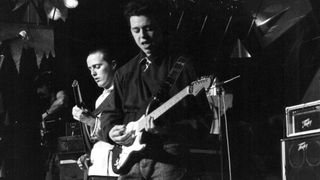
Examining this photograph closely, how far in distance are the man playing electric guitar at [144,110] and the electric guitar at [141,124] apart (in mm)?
11

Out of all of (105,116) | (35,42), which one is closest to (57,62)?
(35,42)

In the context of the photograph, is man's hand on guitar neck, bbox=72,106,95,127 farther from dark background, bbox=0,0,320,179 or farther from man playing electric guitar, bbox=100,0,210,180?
man playing electric guitar, bbox=100,0,210,180

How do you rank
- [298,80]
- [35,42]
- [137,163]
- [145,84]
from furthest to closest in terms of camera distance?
[35,42], [298,80], [145,84], [137,163]

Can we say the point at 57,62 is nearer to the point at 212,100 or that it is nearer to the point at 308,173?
the point at 212,100

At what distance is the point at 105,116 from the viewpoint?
349 centimetres

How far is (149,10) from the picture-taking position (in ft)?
12.0

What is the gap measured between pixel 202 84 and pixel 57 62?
5.75ft

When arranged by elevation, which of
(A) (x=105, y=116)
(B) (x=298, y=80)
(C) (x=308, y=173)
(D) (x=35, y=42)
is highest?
(D) (x=35, y=42)

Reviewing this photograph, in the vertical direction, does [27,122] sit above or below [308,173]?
above

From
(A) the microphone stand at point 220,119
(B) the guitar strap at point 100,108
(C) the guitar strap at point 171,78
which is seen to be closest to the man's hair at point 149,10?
(C) the guitar strap at point 171,78

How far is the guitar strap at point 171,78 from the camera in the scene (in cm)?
334

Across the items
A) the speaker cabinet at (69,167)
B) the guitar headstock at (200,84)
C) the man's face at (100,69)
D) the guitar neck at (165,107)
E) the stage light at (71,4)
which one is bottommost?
the speaker cabinet at (69,167)

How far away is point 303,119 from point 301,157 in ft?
0.77

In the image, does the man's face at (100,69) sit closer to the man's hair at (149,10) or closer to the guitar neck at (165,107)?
the man's hair at (149,10)
